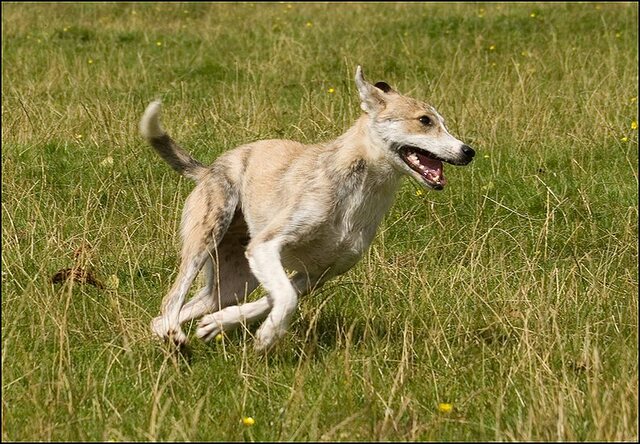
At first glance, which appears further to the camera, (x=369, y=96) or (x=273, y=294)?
(x=369, y=96)

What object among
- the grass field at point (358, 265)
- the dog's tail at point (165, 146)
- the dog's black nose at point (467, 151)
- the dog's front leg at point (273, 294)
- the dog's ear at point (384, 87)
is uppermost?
the dog's ear at point (384, 87)

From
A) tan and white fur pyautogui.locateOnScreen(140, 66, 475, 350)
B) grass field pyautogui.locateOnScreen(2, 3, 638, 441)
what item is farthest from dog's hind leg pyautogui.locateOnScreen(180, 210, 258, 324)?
grass field pyautogui.locateOnScreen(2, 3, 638, 441)

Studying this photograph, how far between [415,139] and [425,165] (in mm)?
143

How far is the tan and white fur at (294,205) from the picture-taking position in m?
5.46

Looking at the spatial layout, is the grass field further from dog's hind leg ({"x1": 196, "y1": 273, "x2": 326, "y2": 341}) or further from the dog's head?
the dog's head

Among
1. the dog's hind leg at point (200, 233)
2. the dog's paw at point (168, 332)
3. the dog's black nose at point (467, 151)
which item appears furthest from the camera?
the dog's hind leg at point (200, 233)

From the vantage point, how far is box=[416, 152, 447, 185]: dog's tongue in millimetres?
5676

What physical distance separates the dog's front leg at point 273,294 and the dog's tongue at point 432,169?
87cm

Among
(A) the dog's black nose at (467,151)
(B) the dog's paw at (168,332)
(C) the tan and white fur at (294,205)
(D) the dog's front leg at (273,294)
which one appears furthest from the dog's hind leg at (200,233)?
(A) the dog's black nose at (467,151)

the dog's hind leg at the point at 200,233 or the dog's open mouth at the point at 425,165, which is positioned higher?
the dog's open mouth at the point at 425,165

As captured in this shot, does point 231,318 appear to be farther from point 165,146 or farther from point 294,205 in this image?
point 165,146

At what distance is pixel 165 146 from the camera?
6320 millimetres

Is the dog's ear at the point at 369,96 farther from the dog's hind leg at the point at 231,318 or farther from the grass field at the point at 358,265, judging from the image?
the dog's hind leg at the point at 231,318

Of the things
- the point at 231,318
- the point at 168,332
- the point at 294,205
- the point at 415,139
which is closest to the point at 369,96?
the point at 415,139
